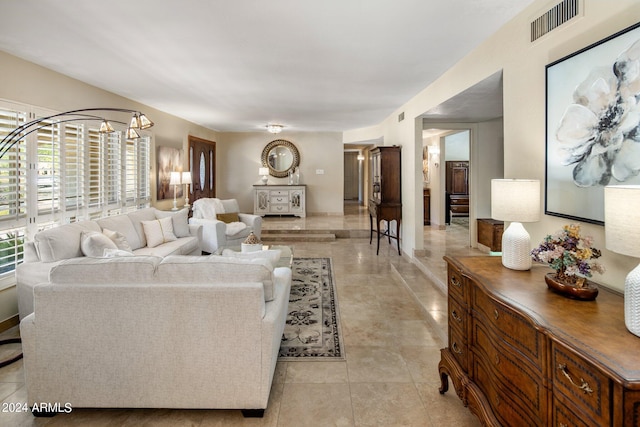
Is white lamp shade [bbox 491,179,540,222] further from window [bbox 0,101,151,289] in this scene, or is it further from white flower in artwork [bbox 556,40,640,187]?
window [bbox 0,101,151,289]

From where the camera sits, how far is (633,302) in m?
1.18

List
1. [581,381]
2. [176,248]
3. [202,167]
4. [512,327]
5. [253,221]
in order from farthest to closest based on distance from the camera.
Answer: [202,167]
[253,221]
[176,248]
[512,327]
[581,381]

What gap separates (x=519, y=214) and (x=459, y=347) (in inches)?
34.2

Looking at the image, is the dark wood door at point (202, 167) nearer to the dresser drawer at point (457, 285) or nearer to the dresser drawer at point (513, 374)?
the dresser drawer at point (457, 285)

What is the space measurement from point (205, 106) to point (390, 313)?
465 cm

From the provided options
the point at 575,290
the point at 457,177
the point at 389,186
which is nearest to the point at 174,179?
the point at 389,186

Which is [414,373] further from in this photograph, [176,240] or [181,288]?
[176,240]

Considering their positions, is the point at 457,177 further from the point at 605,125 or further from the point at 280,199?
the point at 605,125

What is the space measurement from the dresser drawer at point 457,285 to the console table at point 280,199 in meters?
7.42

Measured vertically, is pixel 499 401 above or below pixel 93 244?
below

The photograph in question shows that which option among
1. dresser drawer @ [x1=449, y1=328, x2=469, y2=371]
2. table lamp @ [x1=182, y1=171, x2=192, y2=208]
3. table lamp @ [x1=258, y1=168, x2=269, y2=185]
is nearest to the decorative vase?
dresser drawer @ [x1=449, y1=328, x2=469, y2=371]

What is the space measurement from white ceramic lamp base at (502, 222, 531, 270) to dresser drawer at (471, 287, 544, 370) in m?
0.32

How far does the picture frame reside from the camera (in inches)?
251

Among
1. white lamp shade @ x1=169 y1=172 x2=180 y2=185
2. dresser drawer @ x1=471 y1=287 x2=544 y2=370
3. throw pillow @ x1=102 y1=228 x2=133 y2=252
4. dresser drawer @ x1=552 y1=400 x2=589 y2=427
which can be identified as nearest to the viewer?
dresser drawer @ x1=552 y1=400 x2=589 y2=427
